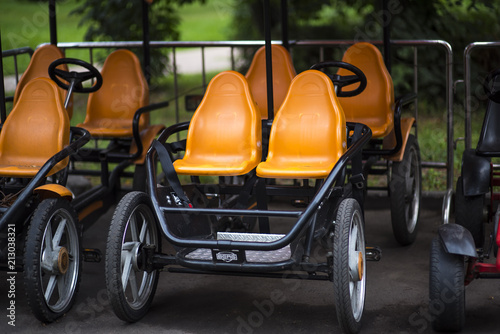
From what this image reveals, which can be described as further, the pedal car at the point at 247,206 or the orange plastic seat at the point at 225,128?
the orange plastic seat at the point at 225,128

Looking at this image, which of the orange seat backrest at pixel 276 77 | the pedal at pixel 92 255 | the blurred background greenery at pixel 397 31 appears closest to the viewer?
the pedal at pixel 92 255

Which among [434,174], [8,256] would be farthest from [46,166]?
[434,174]

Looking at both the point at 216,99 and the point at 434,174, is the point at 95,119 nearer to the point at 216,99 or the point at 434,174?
the point at 216,99

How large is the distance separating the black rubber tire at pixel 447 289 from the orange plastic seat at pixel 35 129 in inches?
94.8

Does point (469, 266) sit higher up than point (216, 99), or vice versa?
point (216, 99)

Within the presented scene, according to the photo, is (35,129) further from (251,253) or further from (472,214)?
(472,214)

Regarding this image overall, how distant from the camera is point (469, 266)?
409 centimetres

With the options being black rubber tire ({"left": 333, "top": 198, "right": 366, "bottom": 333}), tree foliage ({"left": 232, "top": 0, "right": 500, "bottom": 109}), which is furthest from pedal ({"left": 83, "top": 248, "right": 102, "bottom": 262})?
tree foliage ({"left": 232, "top": 0, "right": 500, "bottom": 109})

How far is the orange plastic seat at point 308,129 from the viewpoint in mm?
4688

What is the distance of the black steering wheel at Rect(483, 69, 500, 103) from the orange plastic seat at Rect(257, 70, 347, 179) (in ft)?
2.85

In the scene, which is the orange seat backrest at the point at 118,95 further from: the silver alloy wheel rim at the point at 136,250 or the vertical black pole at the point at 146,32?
the silver alloy wheel rim at the point at 136,250

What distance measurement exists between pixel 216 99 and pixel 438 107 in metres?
5.73

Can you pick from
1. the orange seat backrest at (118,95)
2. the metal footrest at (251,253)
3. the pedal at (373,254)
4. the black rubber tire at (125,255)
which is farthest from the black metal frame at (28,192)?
the pedal at (373,254)

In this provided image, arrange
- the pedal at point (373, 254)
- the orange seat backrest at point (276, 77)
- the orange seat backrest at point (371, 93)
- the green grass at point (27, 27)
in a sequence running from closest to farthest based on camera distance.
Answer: the pedal at point (373, 254)
the orange seat backrest at point (371, 93)
the orange seat backrest at point (276, 77)
the green grass at point (27, 27)
